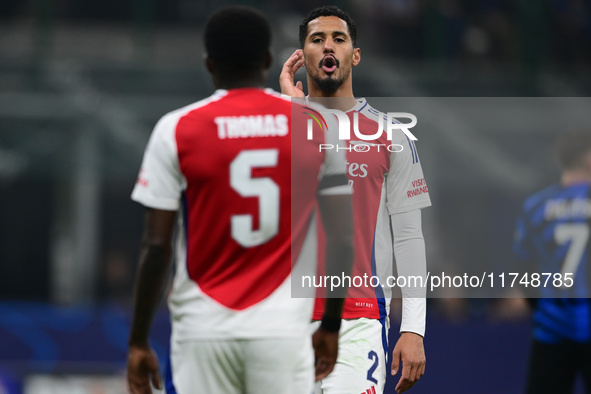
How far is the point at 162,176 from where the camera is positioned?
317 cm

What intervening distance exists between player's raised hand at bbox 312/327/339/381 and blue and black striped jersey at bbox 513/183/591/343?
10.7 feet

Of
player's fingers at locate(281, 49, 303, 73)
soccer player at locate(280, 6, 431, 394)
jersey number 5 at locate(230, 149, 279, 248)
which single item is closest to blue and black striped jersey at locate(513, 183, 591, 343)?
soccer player at locate(280, 6, 431, 394)

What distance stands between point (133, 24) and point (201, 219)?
494 inches

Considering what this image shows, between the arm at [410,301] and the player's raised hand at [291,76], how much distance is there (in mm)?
769

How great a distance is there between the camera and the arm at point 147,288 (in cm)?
315

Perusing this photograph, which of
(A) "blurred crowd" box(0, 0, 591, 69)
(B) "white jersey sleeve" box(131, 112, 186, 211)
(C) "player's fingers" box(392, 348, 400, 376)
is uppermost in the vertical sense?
(A) "blurred crowd" box(0, 0, 591, 69)

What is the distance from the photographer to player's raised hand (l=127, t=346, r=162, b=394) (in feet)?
10.3

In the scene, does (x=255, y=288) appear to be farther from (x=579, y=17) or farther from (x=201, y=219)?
(x=579, y=17)

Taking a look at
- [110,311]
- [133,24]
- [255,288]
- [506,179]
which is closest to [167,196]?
[255,288]

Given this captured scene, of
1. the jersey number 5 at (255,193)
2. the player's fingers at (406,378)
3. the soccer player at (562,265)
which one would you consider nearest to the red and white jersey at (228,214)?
the jersey number 5 at (255,193)

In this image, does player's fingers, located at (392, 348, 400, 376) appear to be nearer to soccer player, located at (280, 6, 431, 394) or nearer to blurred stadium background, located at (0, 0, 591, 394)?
soccer player, located at (280, 6, 431, 394)

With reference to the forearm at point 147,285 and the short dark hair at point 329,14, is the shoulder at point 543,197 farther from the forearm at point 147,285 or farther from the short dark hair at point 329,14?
the forearm at point 147,285

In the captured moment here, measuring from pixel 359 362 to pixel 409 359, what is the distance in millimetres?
240

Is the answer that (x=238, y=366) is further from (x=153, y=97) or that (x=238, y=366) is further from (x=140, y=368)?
(x=153, y=97)
